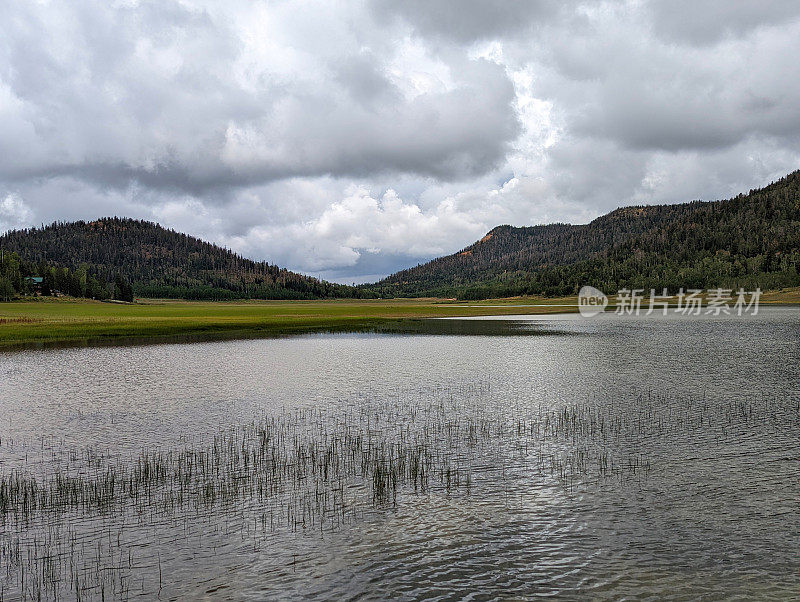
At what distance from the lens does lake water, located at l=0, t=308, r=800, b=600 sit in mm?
12141

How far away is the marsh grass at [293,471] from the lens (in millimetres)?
13609

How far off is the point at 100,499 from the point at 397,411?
15941 millimetres

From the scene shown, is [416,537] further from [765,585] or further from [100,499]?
[100,499]

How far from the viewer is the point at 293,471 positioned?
19.9 meters

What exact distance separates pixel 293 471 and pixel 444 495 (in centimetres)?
612

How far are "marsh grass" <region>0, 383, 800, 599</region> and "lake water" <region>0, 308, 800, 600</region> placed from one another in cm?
11

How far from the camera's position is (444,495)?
681 inches

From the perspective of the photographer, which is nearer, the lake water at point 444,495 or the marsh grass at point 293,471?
the lake water at point 444,495

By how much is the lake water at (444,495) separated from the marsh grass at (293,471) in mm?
112

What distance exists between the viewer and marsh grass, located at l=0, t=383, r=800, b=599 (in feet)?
44.7

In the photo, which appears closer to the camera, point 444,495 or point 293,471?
point 444,495

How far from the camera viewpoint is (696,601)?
11.0m

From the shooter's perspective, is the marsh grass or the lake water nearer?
the lake water

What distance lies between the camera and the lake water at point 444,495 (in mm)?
12141
